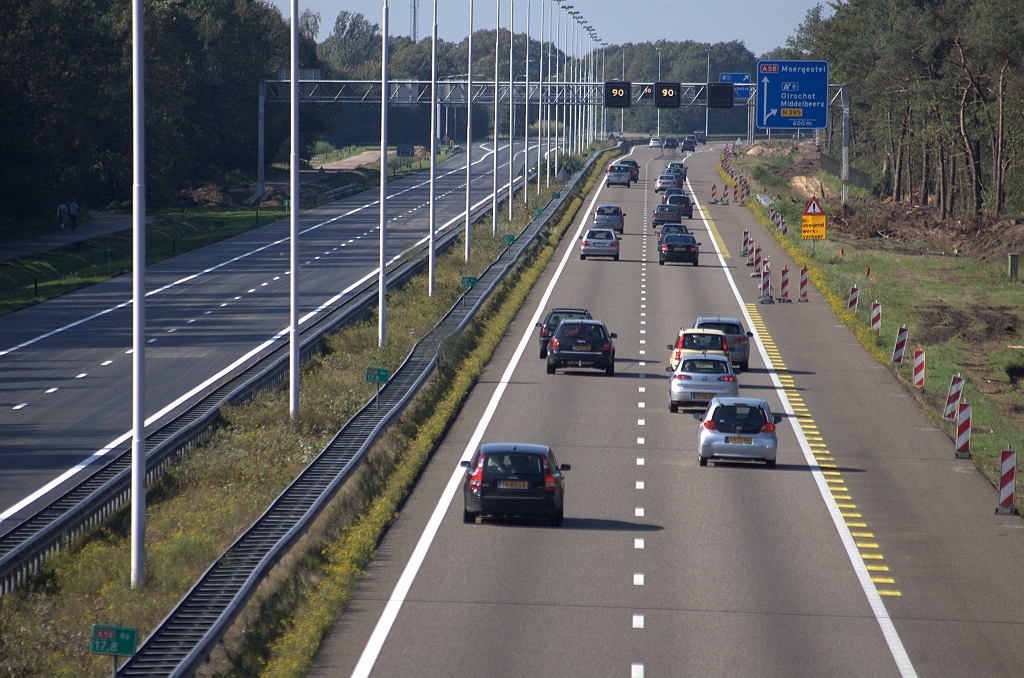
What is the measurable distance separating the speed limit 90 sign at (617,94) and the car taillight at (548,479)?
180 ft

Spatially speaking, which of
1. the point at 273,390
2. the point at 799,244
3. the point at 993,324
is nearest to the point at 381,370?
the point at 273,390

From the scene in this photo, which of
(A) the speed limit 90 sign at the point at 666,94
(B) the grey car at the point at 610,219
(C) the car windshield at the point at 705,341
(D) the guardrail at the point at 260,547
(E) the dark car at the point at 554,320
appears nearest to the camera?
(D) the guardrail at the point at 260,547

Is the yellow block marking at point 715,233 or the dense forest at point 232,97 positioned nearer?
the yellow block marking at point 715,233

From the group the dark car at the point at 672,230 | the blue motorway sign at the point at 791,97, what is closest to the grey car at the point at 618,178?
the blue motorway sign at the point at 791,97

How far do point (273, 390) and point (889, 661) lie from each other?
64.6ft

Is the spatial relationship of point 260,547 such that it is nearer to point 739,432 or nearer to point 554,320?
point 739,432

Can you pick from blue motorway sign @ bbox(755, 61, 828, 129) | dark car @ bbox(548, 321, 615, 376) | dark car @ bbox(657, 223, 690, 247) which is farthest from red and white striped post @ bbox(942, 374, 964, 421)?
blue motorway sign @ bbox(755, 61, 828, 129)

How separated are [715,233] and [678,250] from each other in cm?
1438

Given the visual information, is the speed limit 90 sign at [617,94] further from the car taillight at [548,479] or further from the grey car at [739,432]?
the car taillight at [548,479]

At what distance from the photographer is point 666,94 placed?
74625 mm

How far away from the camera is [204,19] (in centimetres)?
10612

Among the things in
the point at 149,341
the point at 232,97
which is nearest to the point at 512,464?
the point at 149,341

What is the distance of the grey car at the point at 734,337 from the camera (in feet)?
118

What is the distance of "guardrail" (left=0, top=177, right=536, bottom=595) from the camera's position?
19.1m
